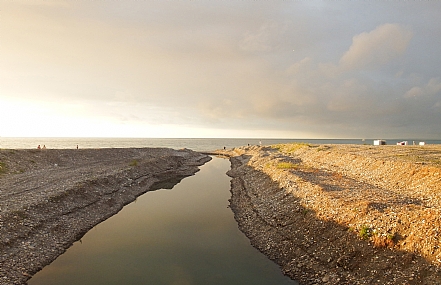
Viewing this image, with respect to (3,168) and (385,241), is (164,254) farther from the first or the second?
(3,168)

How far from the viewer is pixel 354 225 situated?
20125 millimetres

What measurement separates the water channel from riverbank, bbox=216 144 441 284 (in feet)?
6.63

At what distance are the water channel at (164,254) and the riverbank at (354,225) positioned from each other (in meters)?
2.02

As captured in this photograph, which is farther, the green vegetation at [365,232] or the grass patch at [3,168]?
the grass patch at [3,168]

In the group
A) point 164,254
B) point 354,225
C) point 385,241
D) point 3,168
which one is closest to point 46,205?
point 164,254

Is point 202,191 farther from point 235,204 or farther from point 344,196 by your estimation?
point 344,196

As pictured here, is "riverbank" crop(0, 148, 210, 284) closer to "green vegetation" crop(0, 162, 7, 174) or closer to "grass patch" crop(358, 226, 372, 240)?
"green vegetation" crop(0, 162, 7, 174)

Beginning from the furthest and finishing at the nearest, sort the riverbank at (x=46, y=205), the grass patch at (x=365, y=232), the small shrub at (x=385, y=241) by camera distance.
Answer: the riverbank at (x=46, y=205), the grass patch at (x=365, y=232), the small shrub at (x=385, y=241)

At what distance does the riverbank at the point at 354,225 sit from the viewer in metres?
15.9

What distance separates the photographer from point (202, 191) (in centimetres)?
4788

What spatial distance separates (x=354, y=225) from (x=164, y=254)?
1569 centimetres

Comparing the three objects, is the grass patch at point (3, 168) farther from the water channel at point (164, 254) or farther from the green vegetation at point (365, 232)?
the green vegetation at point (365, 232)

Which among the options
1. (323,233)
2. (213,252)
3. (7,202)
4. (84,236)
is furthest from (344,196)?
(7,202)

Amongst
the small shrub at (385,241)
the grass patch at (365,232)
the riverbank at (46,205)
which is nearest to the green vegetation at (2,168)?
the riverbank at (46,205)
